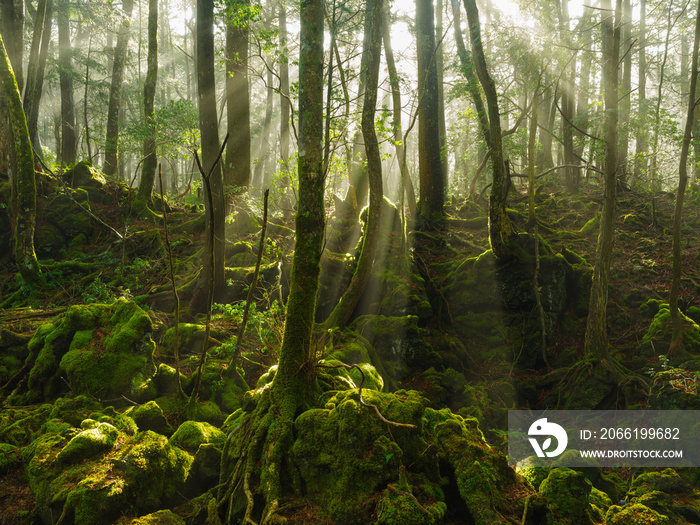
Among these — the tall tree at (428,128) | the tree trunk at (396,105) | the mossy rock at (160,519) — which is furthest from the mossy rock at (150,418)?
the tall tree at (428,128)

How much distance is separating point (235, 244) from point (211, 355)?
4.04m

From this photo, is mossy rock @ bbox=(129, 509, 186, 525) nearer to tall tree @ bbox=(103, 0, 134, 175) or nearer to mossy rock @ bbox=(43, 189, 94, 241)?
mossy rock @ bbox=(43, 189, 94, 241)

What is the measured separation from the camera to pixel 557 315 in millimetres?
9133

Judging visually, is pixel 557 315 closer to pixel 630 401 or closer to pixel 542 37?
pixel 630 401

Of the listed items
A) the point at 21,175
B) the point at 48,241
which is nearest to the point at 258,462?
the point at 21,175

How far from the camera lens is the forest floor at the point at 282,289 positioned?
6.91m

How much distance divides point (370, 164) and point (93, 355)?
585cm

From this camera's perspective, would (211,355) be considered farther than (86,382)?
Yes

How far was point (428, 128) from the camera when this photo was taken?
11.8 m

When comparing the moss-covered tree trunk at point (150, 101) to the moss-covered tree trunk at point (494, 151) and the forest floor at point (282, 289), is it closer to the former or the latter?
the forest floor at point (282, 289)

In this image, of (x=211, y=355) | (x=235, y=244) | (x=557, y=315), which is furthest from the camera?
(x=235, y=244)

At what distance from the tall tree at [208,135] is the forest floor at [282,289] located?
1.52ft

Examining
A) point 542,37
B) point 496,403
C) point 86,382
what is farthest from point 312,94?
point 542,37

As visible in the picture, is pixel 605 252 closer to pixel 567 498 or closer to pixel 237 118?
pixel 567 498
